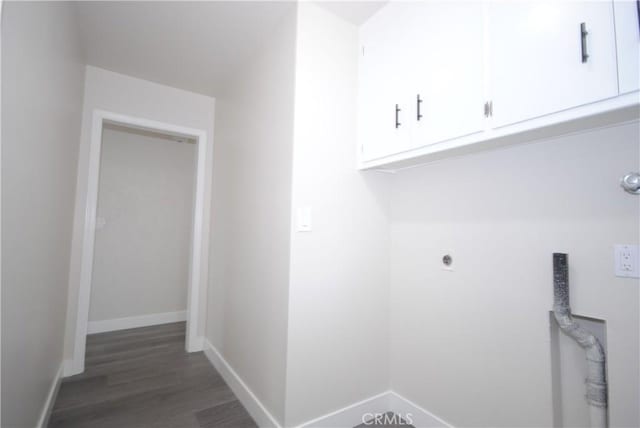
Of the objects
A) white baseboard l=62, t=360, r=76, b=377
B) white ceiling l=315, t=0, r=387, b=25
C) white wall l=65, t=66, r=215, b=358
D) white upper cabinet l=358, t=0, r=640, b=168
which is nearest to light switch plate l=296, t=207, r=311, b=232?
white upper cabinet l=358, t=0, r=640, b=168

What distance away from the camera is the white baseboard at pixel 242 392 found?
1750 millimetres

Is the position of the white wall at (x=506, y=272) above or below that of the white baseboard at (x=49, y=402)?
above

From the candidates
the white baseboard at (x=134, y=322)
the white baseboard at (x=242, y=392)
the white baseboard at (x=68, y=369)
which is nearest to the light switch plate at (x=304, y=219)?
the white baseboard at (x=242, y=392)

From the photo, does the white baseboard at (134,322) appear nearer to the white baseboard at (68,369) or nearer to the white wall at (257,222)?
the white baseboard at (68,369)

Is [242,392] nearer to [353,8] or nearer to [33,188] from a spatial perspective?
[33,188]

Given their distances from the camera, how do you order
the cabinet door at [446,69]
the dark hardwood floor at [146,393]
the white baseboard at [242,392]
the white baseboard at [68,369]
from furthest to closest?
the white baseboard at [68,369] < the dark hardwood floor at [146,393] < the white baseboard at [242,392] < the cabinet door at [446,69]

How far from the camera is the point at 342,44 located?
6.15 feet

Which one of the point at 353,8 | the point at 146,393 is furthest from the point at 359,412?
the point at 353,8

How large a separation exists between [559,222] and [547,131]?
1.39 ft

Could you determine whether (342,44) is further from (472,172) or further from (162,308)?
(162,308)

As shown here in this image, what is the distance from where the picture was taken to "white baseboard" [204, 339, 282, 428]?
1.75 meters

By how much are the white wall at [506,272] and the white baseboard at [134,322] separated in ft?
10.3

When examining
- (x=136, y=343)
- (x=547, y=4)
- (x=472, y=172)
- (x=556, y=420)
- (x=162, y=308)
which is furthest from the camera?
(x=162, y=308)

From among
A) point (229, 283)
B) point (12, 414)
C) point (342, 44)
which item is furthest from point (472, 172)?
point (12, 414)
